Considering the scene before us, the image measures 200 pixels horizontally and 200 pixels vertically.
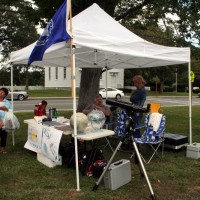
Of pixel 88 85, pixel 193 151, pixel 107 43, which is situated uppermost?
pixel 107 43

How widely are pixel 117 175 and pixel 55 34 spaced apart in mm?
2408

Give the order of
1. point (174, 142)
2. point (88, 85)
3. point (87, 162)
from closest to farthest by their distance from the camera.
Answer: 1. point (87, 162)
2. point (174, 142)
3. point (88, 85)

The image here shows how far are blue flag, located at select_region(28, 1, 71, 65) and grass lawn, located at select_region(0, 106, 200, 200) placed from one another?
2043mm

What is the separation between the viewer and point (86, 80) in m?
11.5

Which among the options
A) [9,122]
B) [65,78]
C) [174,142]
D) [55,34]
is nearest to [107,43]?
[55,34]

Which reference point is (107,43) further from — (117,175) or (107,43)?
(117,175)

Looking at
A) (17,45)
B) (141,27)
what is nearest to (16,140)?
(141,27)

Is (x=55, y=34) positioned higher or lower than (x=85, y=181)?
higher

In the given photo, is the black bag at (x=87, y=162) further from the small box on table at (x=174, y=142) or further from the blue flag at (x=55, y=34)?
the small box on table at (x=174, y=142)

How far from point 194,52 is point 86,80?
4.13m

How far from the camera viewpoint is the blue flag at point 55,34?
4.78 metres

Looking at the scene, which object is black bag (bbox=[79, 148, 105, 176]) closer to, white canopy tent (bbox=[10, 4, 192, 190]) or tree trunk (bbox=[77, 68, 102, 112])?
white canopy tent (bbox=[10, 4, 192, 190])

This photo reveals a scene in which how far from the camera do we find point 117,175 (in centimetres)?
475

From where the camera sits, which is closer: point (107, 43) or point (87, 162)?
point (107, 43)
